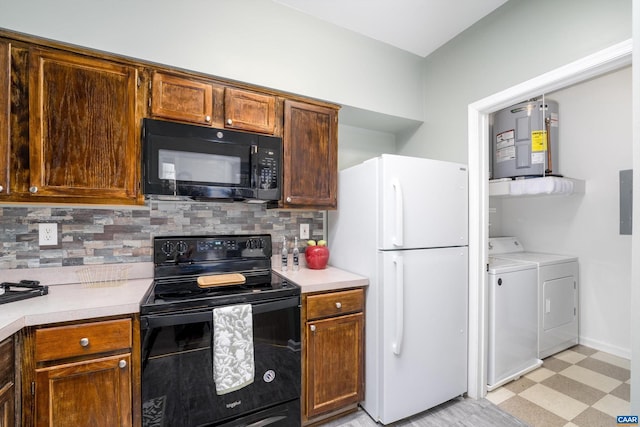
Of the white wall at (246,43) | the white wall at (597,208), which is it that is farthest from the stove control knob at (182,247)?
the white wall at (597,208)

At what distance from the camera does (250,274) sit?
1936mm

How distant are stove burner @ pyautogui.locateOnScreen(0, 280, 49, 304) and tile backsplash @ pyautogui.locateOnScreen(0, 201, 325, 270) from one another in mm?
165

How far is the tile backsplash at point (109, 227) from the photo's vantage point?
1555 millimetres

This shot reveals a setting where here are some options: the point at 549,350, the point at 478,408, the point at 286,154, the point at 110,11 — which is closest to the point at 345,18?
the point at 286,154

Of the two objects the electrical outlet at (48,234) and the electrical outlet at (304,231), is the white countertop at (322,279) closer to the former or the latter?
the electrical outlet at (304,231)

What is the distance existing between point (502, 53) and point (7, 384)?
3.00 meters

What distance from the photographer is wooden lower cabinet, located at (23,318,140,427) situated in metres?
1.13

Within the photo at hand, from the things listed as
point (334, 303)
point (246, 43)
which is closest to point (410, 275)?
point (334, 303)

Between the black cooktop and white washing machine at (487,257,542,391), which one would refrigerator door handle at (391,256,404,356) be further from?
white washing machine at (487,257,542,391)

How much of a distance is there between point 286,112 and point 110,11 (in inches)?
40.8

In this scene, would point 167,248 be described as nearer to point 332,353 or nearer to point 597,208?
point 332,353

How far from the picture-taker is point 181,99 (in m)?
1.63

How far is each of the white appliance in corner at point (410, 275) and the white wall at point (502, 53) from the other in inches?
19.3

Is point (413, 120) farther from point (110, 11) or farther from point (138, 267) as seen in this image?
point (138, 267)
